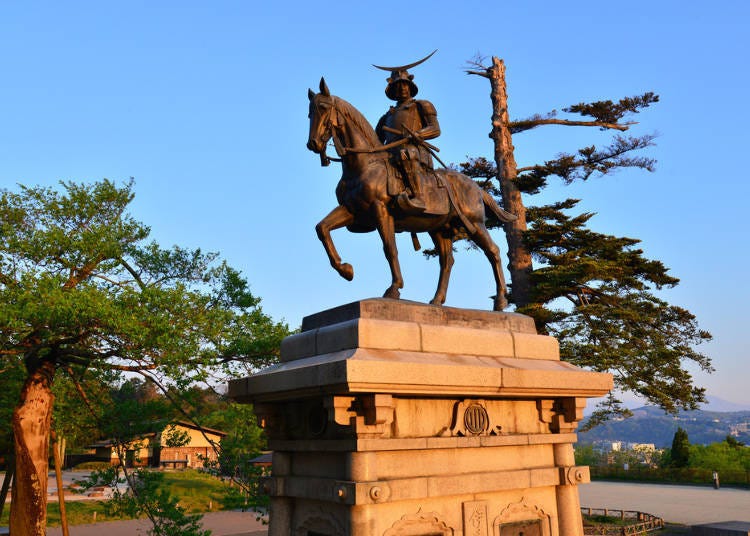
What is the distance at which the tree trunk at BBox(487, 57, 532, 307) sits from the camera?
22.1m

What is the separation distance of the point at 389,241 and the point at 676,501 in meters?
30.7

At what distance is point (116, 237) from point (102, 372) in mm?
3574

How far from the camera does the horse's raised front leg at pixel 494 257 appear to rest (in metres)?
7.45

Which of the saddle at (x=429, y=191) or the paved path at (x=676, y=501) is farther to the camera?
the paved path at (x=676, y=501)

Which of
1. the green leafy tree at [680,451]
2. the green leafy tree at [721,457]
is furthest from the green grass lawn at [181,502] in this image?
the green leafy tree at [721,457]

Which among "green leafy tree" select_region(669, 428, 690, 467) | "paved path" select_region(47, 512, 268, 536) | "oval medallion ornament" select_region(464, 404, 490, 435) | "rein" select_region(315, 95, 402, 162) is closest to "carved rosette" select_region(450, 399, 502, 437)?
"oval medallion ornament" select_region(464, 404, 490, 435)

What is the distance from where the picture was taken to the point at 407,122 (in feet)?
24.3

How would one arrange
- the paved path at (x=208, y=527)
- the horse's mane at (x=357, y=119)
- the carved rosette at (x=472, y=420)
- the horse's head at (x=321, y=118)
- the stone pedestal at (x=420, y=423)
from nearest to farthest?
the stone pedestal at (x=420, y=423) → the carved rosette at (x=472, y=420) → the horse's head at (x=321, y=118) → the horse's mane at (x=357, y=119) → the paved path at (x=208, y=527)

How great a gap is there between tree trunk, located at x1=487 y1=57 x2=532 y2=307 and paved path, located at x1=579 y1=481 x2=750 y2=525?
11391mm

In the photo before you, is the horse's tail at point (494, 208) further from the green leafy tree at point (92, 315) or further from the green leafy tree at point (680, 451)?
the green leafy tree at point (680, 451)

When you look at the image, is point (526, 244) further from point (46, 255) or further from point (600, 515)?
point (46, 255)

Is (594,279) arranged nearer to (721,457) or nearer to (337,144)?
(337,144)

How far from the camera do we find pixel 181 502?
3366 centimetres

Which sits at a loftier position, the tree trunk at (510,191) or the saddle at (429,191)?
the tree trunk at (510,191)
